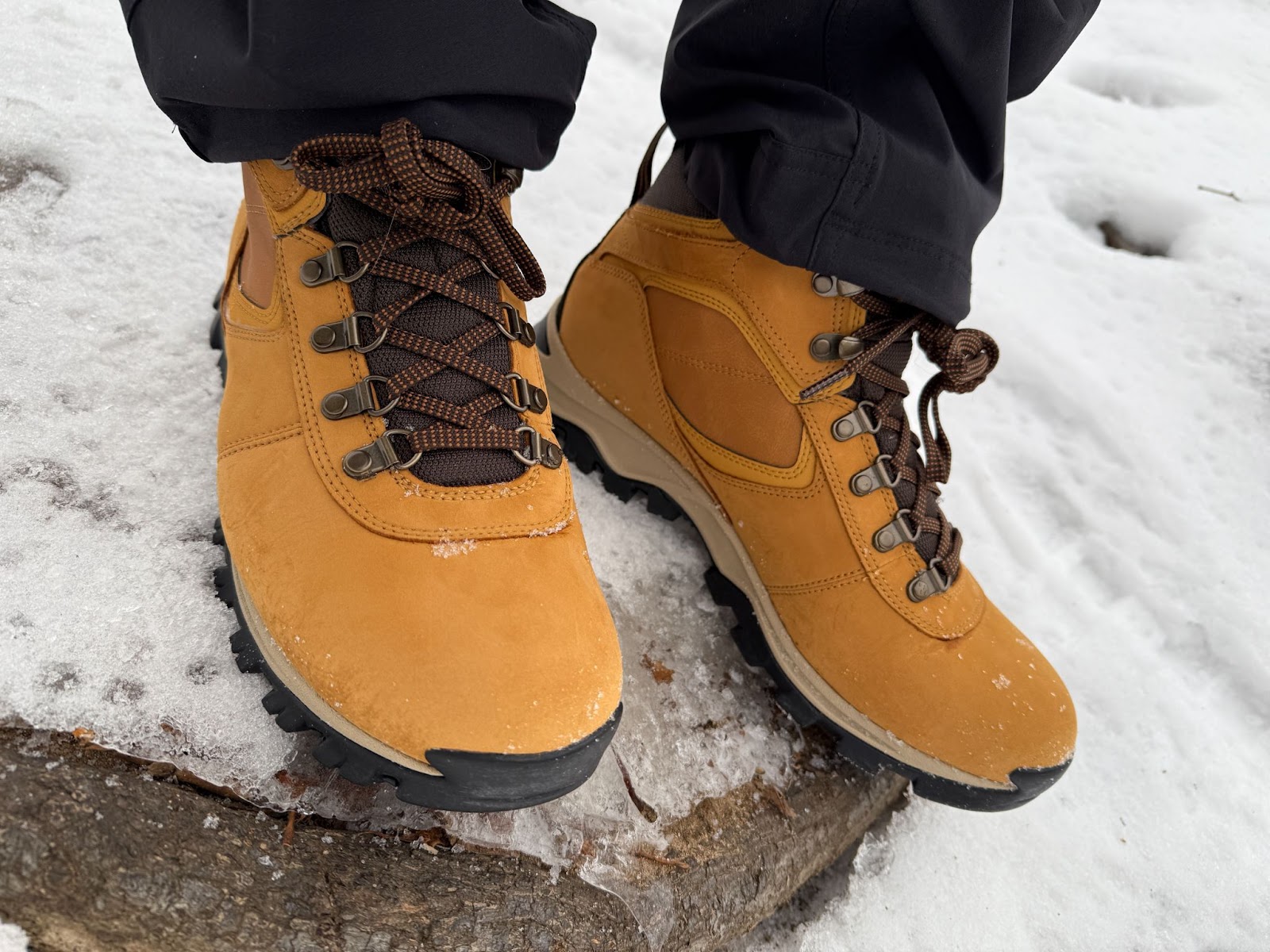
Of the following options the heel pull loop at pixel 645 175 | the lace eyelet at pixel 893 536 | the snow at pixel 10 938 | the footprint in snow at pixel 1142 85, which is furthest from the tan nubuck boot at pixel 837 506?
the footprint in snow at pixel 1142 85

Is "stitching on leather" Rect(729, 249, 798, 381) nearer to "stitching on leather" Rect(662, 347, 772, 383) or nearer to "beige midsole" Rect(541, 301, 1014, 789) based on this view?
"stitching on leather" Rect(662, 347, 772, 383)

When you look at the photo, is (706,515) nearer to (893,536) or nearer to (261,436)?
(893,536)

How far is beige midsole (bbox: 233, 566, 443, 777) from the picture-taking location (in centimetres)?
85

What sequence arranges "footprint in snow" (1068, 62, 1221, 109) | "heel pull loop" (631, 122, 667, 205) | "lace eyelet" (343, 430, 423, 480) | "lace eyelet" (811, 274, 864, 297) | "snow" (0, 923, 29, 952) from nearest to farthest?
"snow" (0, 923, 29, 952), "lace eyelet" (343, 430, 423, 480), "lace eyelet" (811, 274, 864, 297), "heel pull loop" (631, 122, 667, 205), "footprint in snow" (1068, 62, 1221, 109)

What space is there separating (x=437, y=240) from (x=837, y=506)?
624mm

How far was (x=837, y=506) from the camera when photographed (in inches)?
46.9

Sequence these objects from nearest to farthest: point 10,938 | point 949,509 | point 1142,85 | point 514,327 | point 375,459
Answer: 1. point 10,938
2. point 375,459
3. point 514,327
4. point 949,509
5. point 1142,85

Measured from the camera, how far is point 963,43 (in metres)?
0.98

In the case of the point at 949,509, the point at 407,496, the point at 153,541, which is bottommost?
the point at 949,509

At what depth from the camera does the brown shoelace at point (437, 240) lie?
88 centimetres

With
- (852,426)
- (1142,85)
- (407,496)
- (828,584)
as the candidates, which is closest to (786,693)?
(828,584)

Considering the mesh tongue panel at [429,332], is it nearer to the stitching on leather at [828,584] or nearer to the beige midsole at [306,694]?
the beige midsole at [306,694]

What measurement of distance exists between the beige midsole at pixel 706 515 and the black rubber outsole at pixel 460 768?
1.26 ft
